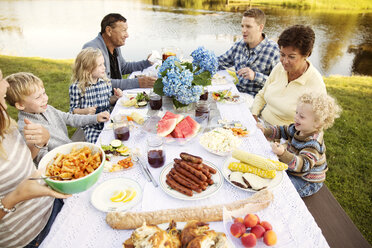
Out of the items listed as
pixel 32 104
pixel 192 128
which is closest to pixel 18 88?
pixel 32 104

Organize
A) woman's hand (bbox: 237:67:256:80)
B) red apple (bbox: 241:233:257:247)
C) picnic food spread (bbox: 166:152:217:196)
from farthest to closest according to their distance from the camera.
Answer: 1. woman's hand (bbox: 237:67:256:80)
2. picnic food spread (bbox: 166:152:217:196)
3. red apple (bbox: 241:233:257:247)

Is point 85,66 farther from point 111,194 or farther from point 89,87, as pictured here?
point 111,194

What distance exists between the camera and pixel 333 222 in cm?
232

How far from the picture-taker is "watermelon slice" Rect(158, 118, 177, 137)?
2.37m

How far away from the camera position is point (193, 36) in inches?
545

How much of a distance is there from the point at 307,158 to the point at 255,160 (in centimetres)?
73

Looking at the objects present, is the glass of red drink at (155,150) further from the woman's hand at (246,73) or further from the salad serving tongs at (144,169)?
the woman's hand at (246,73)

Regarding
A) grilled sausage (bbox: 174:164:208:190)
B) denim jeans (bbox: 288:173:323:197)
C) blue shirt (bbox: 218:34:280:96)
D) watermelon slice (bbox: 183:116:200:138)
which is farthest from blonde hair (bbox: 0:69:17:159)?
blue shirt (bbox: 218:34:280:96)

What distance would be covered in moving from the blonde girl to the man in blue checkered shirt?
2.45m

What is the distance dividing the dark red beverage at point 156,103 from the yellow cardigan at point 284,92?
181 centimetres

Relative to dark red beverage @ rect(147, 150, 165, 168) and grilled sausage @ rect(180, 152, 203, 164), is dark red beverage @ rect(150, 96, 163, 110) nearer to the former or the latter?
dark red beverage @ rect(147, 150, 165, 168)

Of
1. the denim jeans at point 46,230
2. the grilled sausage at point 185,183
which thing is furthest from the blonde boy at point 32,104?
the grilled sausage at point 185,183

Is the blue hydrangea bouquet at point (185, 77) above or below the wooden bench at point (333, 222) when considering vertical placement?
above

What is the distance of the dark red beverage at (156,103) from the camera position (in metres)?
2.99
